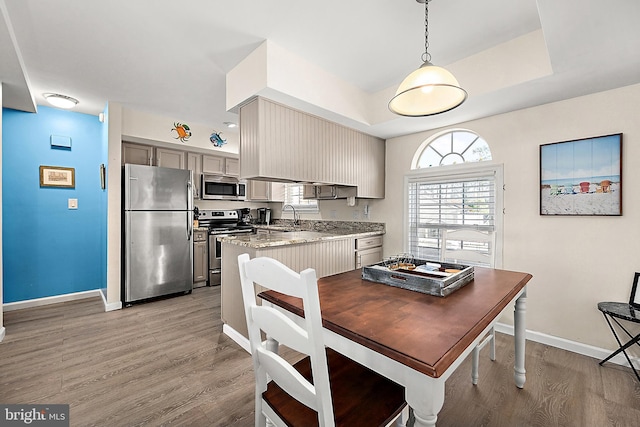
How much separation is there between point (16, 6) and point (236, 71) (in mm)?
1410

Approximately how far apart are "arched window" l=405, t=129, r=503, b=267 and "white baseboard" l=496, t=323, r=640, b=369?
0.70 meters

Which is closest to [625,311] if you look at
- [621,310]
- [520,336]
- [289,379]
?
[621,310]

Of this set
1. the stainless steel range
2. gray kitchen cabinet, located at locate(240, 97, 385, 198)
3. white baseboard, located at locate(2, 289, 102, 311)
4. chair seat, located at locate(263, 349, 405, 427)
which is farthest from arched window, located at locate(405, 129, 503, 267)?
white baseboard, located at locate(2, 289, 102, 311)

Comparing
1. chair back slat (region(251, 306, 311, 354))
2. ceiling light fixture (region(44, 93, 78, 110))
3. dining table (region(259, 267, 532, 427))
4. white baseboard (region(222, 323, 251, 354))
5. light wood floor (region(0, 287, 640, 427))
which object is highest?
ceiling light fixture (region(44, 93, 78, 110))

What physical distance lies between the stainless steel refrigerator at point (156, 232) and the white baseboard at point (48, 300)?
0.89m

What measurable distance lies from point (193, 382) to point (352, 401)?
1.46 m

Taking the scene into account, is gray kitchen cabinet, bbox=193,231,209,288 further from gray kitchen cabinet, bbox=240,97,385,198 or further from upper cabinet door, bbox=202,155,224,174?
gray kitchen cabinet, bbox=240,97,385,198

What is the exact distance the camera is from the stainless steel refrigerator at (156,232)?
3.40 m

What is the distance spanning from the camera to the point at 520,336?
181 centimetres

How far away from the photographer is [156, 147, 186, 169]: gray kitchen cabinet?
3996 millimetres

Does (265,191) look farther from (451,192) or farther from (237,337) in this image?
(451,192)

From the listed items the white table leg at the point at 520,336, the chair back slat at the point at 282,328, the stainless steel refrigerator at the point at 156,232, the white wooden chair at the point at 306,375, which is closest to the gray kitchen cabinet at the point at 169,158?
the stainless steel refrigerator at the point at 156,232

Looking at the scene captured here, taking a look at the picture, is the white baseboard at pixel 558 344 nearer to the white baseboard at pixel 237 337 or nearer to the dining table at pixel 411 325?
the white baseboard at pixel 237 337

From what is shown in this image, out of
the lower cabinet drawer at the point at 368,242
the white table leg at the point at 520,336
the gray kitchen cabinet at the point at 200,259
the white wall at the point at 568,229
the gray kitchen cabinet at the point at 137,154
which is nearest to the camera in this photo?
the white table leg at the point at 520,336
